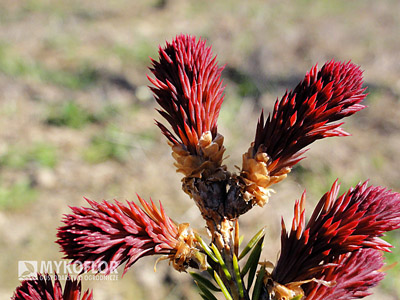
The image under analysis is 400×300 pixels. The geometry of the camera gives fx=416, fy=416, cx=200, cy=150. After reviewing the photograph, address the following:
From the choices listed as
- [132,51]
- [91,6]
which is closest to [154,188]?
[132,51]

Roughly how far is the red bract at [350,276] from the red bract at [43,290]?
0.38 m

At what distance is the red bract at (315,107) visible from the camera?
0.61 meters

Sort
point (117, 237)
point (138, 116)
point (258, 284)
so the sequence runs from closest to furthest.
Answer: point (117, 237) < point (258, 284) < point (138, 116)

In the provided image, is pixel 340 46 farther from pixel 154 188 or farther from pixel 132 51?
pixel 154 188

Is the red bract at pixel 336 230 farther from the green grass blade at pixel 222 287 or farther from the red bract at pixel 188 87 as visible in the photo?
the red bract at pixel 188 87

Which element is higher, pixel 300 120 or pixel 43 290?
pixel 300 120

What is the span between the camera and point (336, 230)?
23.8 inches

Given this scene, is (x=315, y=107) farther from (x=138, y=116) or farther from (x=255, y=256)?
(x=138, y=116)

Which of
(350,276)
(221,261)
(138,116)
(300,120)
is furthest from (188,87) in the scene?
(138,116)

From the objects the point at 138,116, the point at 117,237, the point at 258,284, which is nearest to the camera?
the point at 117,237

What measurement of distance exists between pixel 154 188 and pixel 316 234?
323cm

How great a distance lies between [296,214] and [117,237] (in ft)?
0.97

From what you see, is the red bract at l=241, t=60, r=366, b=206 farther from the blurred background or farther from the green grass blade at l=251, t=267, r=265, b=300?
the blurred background

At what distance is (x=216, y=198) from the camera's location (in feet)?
2.22
